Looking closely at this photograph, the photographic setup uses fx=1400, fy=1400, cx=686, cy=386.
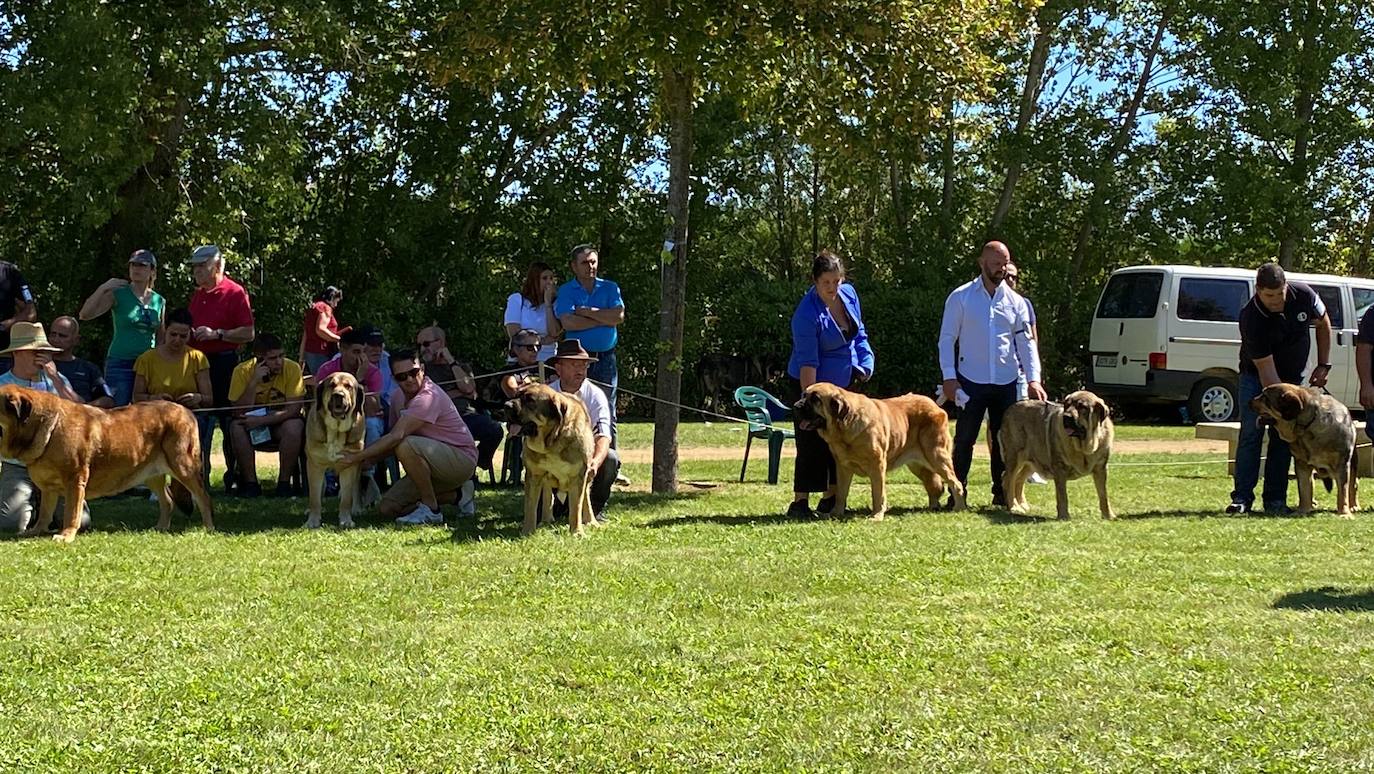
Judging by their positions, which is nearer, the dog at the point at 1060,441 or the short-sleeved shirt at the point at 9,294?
the dog at the point at 1060,441

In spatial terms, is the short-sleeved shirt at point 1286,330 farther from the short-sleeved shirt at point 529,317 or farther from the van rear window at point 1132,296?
the van rear window at point 1132,296

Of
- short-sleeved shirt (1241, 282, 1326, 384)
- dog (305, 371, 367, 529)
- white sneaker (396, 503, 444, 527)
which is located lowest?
white sneaker (396, 503, 444, 527)

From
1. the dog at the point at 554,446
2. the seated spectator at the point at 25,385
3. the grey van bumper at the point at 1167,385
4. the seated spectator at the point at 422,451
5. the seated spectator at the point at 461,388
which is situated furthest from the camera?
the grey van bumper at the point at 1167,385

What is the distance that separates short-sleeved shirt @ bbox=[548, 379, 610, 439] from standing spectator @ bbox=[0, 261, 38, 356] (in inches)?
170

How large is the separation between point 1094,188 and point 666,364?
16228mm

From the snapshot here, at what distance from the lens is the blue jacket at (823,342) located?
998 cm

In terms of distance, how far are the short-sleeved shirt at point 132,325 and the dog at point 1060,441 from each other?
21.8 ft

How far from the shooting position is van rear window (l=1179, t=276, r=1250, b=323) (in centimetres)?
2053

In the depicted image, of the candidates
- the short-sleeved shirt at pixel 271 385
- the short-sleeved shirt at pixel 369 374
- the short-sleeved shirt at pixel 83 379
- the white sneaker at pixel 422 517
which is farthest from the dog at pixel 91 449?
the short-sleeved shirt at pixel 369 374

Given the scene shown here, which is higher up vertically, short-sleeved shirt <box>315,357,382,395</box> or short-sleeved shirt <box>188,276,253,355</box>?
short-sleeved shirt <box>188,276,253,355</box>

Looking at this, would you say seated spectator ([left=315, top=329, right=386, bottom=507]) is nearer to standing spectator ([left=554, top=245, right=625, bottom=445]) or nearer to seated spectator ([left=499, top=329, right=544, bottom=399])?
seated spectator ([left=499, top=329, right=544, bottom=399])

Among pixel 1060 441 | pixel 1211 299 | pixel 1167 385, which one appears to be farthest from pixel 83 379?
pixel 1211 299

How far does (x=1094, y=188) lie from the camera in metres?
25.7

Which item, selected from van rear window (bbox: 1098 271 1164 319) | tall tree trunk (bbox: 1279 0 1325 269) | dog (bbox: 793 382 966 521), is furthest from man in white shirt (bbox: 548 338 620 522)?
tall tree trunk (bbox: 1279 0 1325 269)
